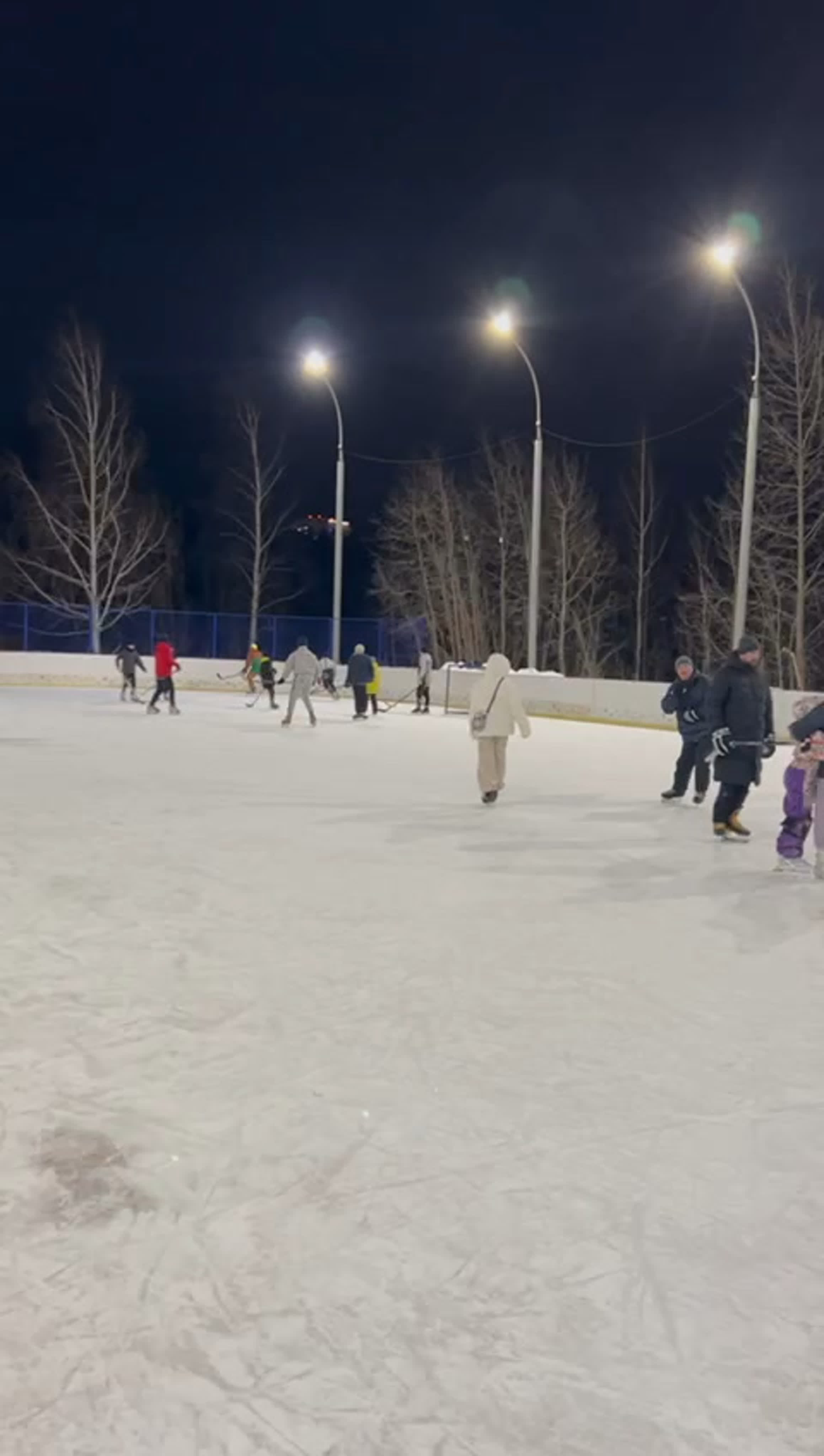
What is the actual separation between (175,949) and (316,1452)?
2927 millimetres

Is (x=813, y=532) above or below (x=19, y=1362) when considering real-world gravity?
above

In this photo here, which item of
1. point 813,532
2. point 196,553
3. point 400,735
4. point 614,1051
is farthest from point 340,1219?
point 196,553

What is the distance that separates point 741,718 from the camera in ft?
24.2

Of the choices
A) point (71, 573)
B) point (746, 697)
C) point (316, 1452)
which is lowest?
point (316, 1452)

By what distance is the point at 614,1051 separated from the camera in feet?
11.3

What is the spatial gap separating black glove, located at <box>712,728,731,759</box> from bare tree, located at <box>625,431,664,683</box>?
3322 cm

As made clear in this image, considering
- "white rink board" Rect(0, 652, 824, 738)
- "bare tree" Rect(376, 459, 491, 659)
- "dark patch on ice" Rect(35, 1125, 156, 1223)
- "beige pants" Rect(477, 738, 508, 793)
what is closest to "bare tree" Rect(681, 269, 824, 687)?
"white rink board" Rect(0, 652, 824, 738)

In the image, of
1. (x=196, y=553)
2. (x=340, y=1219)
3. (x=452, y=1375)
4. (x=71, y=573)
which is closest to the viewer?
(x=452, y=1375)

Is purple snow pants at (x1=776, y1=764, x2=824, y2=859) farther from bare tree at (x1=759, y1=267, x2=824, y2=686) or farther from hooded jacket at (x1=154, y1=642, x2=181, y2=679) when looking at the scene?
bare tree at (x1=759, y1=267, x2=824, y2=686)

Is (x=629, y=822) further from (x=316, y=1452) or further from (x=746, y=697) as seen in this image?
(x=316, y=1452)

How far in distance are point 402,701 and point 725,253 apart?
12628 mm

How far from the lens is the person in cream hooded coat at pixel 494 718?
895cm

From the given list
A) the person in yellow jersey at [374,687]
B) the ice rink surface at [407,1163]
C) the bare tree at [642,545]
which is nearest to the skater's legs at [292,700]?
the person in yellow jersey at [374,687]

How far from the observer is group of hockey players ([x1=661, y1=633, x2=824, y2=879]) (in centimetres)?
632
